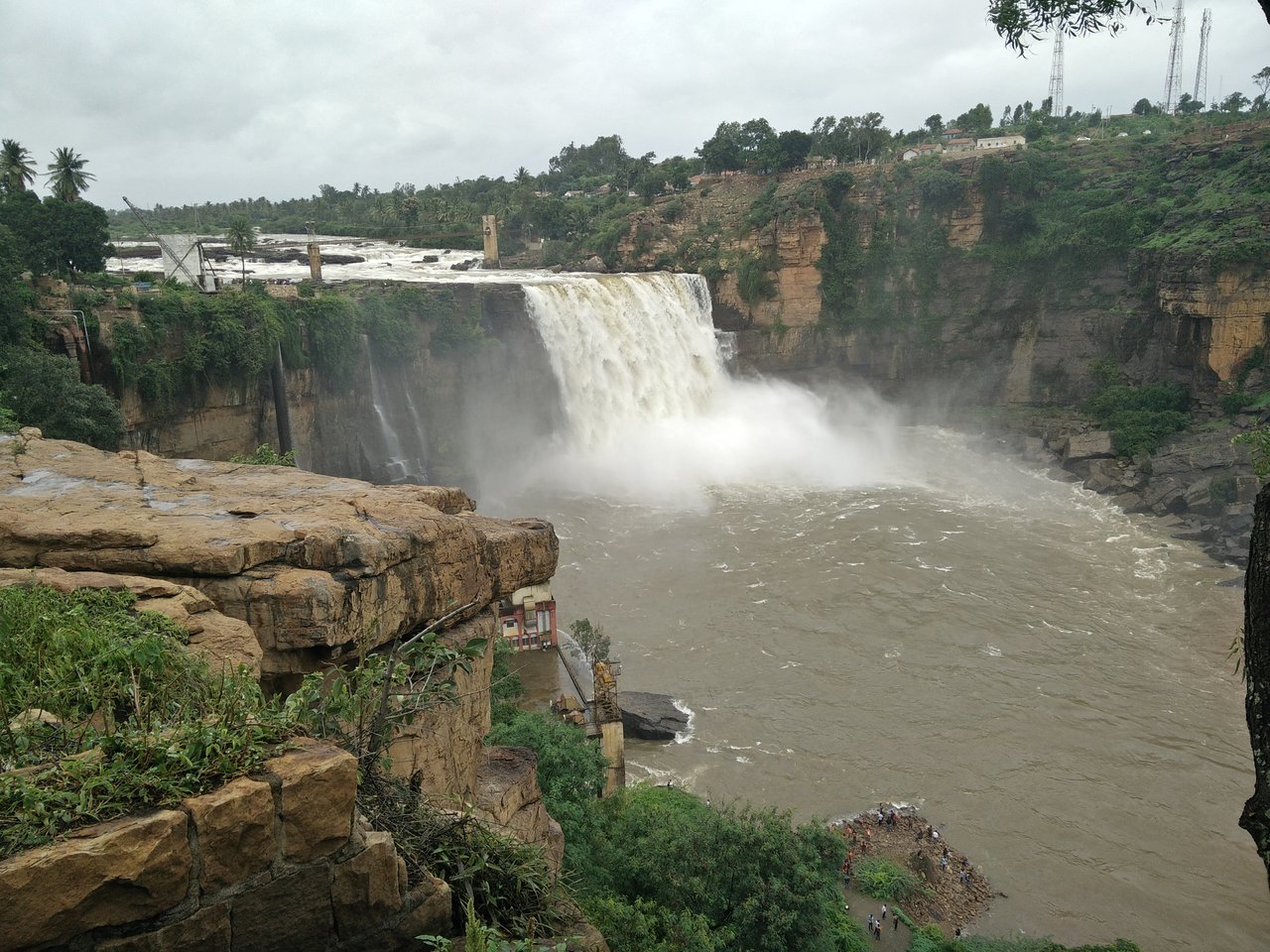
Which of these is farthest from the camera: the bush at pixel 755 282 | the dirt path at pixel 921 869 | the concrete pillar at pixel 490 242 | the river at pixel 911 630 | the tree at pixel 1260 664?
the concrete pillar at pixel 490 242

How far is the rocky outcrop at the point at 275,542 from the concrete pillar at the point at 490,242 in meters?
38.0

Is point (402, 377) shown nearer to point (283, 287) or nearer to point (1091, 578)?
point (283, 287)

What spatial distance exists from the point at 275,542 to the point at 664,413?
29747 mm

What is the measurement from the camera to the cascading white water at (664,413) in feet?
108

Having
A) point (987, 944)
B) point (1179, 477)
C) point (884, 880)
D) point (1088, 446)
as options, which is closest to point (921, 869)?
point (884, 880)

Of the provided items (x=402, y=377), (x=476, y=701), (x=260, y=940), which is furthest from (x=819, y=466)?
(x=260, y=940)

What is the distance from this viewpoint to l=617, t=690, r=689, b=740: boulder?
17344 millimetres

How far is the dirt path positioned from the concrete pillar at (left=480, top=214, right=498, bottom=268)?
118ft

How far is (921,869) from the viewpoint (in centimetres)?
1397

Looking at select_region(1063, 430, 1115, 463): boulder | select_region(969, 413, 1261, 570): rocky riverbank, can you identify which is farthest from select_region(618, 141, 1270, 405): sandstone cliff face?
select_region(1063, 430, 1115, 463): boulder

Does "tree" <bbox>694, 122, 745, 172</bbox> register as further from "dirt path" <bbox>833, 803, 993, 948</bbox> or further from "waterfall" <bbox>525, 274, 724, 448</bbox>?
"dirt path" <bbox>833, 803, 993, 948</bbox>

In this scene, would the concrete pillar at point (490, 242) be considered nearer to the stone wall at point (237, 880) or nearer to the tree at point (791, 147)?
the tree at point (791, 147)

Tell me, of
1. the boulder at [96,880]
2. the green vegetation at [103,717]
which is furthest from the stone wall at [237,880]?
the green vegetation at [103,717]

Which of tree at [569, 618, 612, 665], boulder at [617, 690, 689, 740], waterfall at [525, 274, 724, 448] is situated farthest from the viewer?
waterfall at [525, 274, 724, 448]
